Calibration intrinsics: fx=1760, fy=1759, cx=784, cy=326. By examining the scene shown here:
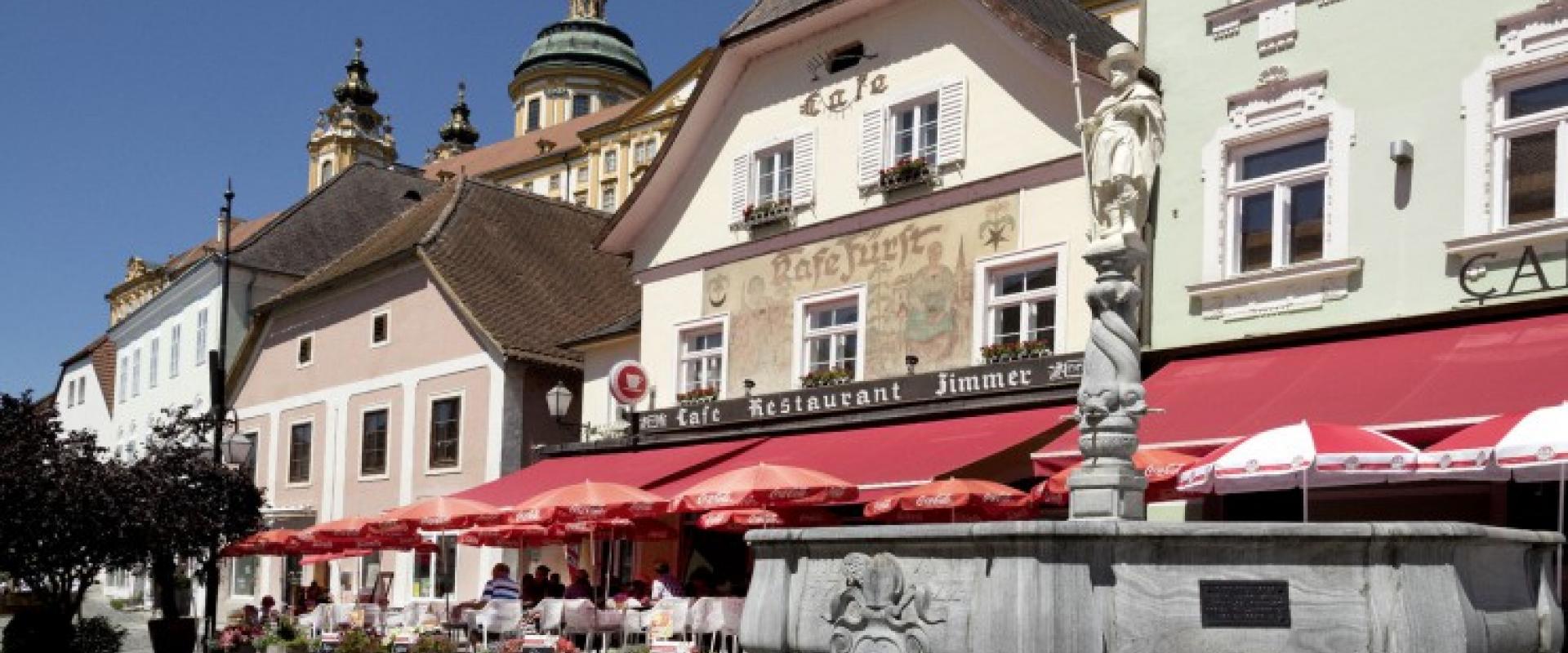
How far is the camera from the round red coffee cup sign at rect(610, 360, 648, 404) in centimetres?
2598

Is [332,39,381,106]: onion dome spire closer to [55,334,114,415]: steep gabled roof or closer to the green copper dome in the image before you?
the green copper dome

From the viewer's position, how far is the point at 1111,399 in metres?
11.0

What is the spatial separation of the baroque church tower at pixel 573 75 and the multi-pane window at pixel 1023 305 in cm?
7911

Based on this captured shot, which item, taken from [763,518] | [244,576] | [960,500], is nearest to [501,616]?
[763,518]

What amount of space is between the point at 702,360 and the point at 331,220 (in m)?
21.6

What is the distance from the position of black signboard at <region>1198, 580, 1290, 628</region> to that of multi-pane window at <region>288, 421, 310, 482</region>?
29603mm

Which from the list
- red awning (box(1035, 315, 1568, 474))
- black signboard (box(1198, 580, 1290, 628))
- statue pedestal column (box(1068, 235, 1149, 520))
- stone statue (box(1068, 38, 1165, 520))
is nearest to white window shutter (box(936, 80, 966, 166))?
red awning (box(1035, 315, 1568, 474))

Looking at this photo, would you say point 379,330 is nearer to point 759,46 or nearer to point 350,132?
point 759,46

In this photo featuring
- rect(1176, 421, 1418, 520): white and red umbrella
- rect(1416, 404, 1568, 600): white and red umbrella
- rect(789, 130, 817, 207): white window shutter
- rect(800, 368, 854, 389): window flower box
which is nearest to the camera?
rect(1416, 404, 1568, 600): white and red umbrella

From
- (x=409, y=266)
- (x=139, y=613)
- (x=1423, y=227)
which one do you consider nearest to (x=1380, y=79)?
(x=1423, y=227)

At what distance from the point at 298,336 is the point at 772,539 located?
92.0 feet

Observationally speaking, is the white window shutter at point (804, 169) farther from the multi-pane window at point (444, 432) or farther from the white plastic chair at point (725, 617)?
the multi-pane window at point (444, 432)

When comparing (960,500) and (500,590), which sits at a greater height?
(960,500)

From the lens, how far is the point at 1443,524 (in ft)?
30.6
